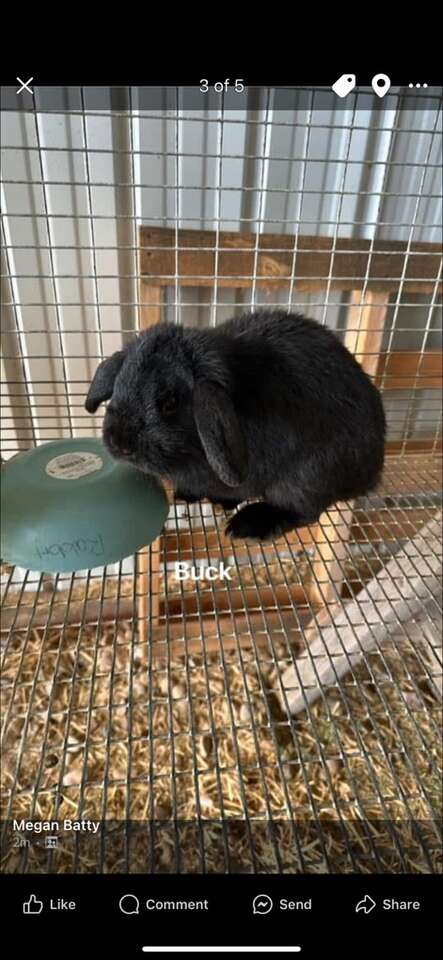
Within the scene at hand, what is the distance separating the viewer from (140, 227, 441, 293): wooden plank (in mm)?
1003

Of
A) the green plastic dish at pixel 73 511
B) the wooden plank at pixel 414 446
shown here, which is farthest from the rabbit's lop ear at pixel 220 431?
the wooden plank at pixel 414 446

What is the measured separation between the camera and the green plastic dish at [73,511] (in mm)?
619

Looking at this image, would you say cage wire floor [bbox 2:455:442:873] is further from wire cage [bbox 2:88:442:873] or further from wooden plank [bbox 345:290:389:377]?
wooden plank [bbox 345:290:389:377]

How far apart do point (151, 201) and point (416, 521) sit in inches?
34.6

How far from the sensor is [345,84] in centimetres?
66
